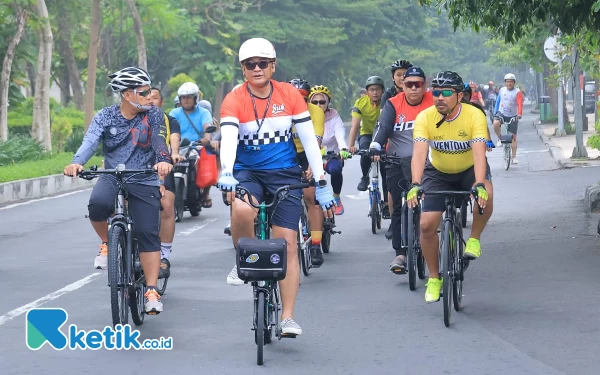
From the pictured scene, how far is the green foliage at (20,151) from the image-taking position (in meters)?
26.2

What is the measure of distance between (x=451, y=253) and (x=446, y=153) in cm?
88

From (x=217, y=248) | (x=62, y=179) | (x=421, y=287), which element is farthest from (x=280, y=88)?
(x=62, y=179)

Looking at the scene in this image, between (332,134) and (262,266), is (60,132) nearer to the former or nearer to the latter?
(332,134)

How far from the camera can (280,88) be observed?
27.0 ft

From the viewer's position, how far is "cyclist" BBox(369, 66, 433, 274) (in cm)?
1138

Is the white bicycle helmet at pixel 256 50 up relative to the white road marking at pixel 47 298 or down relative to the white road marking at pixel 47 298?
up

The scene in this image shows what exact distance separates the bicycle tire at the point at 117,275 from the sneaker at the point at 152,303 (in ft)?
0.99

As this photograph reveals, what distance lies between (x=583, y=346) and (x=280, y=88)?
2.53 metres

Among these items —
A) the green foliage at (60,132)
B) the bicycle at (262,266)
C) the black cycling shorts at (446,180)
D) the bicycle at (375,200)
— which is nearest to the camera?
the bicycle at (262,266)

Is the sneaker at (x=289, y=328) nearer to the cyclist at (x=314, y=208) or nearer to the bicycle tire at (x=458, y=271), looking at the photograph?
the bicycle tire at (x=458, y=271)

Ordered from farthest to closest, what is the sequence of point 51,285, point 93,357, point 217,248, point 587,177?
1. point 587,177
2. point 217,248
3. point 51,285
4. point 93,357

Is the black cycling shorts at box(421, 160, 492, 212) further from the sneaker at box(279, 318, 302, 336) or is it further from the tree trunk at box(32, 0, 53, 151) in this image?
the tree trunk at box(32, 0, 53, 151)

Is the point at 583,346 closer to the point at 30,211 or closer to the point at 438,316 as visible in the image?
the point at 438,316


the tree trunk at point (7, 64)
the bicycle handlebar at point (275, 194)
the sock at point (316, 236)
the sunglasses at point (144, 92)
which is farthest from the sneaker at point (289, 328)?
the tree trunk at point (7, 64)
